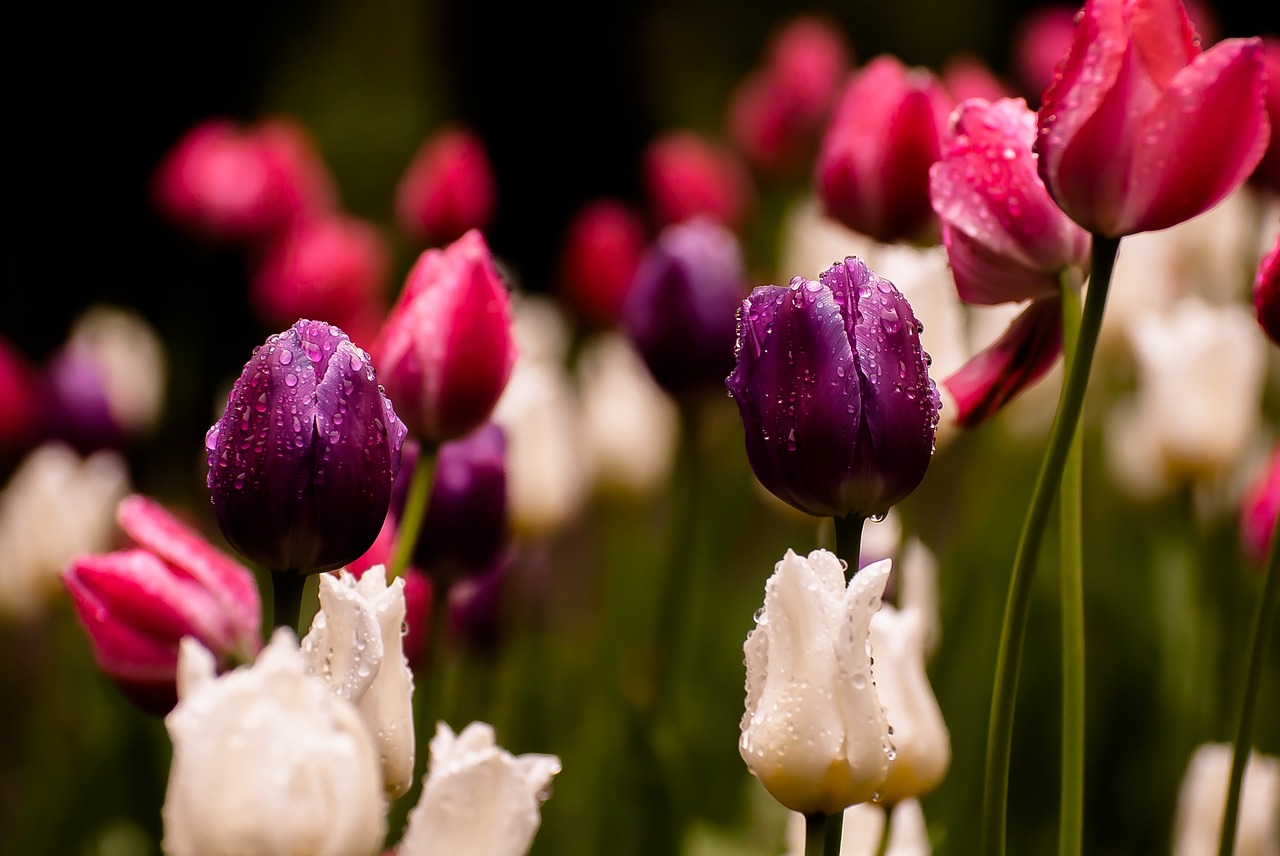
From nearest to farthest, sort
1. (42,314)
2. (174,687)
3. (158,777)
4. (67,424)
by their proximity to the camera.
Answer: (174,687)
(158,777)
(67,424)
(42,314)

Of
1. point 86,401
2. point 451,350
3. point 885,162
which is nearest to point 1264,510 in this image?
point 885,162

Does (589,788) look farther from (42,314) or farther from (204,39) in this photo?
(204,39)

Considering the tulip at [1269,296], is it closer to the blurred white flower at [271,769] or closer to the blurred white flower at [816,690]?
the blurred white flower at [816,690]

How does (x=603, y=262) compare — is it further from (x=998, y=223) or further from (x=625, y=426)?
(x=998, y=223)

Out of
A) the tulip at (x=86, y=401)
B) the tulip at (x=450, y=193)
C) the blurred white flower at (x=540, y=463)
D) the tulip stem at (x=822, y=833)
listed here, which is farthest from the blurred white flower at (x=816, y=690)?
the tulip at (x=86, y=401)

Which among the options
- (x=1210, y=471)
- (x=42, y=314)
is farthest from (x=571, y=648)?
(x=42, y=314)

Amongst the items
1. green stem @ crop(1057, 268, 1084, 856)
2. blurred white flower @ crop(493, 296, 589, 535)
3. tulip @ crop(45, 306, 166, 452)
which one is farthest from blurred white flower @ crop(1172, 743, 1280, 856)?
tulip @ crop(45, 306, 166, 452)
